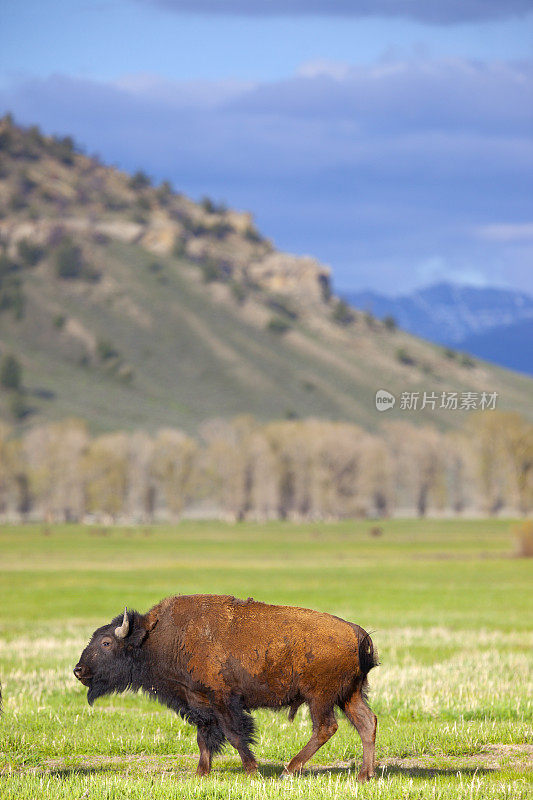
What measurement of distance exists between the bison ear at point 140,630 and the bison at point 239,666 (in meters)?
0.01

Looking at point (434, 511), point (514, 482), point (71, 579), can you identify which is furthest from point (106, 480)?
point (71, 579)

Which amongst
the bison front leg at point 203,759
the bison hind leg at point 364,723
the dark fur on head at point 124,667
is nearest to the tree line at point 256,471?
the dark fur on head at point 124,667

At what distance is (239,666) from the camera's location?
11.1 meters

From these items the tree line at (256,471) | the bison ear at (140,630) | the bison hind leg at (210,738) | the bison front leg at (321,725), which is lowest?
the bison hind leg at (210,738)

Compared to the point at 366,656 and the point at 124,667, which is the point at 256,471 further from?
the point at 366,656

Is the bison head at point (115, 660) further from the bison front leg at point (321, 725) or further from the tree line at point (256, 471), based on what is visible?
the tree line at point (256, 471)

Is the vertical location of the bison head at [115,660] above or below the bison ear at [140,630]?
below

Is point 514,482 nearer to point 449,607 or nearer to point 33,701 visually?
point 449,607

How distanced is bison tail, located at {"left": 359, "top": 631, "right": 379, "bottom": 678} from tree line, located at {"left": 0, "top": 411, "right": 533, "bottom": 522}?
137746 millimetres

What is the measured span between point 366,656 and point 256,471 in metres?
148

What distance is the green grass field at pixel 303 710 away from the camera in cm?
1120

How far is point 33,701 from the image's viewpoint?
1723cm

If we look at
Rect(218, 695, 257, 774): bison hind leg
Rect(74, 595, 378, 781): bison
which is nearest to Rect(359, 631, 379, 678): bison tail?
Rect(74, 595, 378, 781): bison

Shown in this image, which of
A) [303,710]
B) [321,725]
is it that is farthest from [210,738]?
[303,710]
